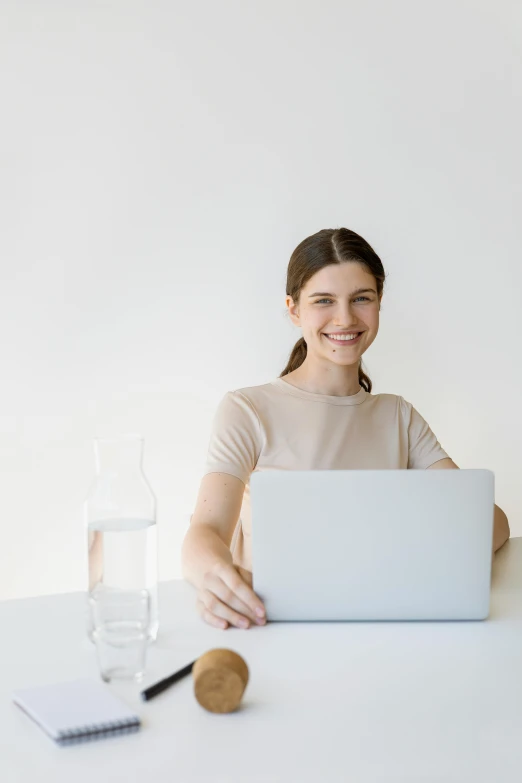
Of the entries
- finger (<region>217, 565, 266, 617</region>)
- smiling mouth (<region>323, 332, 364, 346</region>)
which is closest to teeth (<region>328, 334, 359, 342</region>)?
smiling mouth (<region>323, 332, 364, 346</region>)

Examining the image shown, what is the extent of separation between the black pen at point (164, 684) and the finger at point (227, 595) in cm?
22

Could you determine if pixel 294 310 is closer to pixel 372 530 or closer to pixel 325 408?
pixel 325 408

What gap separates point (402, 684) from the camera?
3.74ft

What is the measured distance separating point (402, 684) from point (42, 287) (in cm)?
242

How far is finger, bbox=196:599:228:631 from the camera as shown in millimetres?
1371

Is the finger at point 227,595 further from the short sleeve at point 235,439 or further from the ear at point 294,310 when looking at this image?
the ear at point 294,310

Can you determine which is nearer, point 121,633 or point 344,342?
point 121,633

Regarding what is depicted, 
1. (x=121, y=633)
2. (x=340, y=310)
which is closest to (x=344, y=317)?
(x=340, y=310)

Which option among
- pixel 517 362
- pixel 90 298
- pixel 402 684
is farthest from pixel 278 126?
pixel 402 684

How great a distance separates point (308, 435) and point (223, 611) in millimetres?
940

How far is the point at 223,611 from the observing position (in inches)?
54.3

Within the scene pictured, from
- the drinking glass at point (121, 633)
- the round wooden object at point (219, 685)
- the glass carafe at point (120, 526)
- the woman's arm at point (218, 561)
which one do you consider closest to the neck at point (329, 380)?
the woman's arm at point (218, 561)

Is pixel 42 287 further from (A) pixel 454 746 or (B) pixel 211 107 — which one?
(A) pixel 454 746

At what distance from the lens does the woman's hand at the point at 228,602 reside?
53.9 inches
